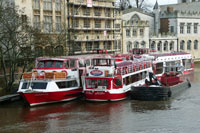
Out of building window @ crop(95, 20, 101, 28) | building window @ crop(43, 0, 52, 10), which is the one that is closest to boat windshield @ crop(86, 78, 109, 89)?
building window @ crop(43, 0, 52, 10)

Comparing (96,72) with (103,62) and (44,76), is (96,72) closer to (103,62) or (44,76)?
(103,62)

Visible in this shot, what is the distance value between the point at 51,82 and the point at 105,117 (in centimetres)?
675

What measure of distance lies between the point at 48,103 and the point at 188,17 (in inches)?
2044

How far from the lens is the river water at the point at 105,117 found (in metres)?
23.0

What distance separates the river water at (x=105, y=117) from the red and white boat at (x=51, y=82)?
0.83m

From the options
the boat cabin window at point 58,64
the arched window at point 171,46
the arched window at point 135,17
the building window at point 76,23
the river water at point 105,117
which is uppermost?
the arched window at point 135,17

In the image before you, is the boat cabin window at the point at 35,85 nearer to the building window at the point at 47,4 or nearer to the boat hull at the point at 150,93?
the boat hull at the point at 150,93

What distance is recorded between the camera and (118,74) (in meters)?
32.7

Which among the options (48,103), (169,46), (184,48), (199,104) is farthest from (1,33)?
(184,48)

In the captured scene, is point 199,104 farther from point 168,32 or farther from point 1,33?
point 168,32

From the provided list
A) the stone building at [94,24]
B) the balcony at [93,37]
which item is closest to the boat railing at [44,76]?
the stone building at [94,24]

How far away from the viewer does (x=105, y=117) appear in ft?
86.5

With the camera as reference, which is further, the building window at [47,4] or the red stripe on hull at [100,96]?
the building window at [47,4]

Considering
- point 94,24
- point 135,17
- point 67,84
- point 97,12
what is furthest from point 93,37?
point 67,84
